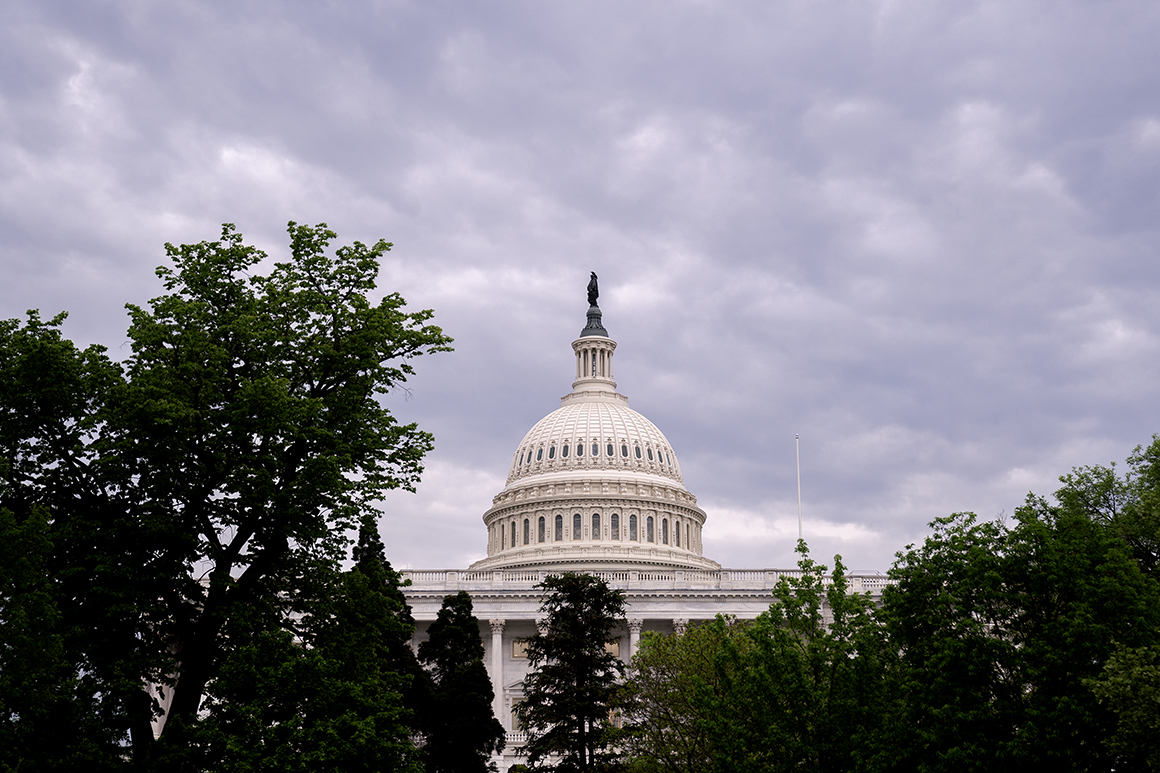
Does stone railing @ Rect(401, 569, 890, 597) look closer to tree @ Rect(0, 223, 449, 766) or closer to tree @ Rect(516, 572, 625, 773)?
tree @ Rect(516, 572, 625, 773)

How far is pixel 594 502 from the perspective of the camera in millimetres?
139250

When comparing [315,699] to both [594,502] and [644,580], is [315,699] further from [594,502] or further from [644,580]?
[594,502]

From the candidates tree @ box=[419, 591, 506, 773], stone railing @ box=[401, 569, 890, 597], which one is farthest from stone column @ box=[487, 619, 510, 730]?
tree @ box=[419, 591, 506, 773]

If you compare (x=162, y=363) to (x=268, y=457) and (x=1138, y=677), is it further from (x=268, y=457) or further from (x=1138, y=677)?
(x=1138, y=677)

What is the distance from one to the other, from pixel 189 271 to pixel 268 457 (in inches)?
274

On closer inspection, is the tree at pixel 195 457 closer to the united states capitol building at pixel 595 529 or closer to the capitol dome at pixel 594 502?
the united states capitol building at pixel 595 529

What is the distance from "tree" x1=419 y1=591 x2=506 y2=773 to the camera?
5922 centimetres

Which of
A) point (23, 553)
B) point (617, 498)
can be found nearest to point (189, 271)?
point (23, 553)

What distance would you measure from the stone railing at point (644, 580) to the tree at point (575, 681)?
50.8 m

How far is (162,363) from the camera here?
3800cm

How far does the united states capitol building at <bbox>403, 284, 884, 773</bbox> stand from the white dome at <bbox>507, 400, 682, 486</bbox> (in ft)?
0.51

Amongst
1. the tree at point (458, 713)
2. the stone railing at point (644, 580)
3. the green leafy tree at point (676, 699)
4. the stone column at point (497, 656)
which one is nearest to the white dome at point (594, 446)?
the stone railing at point (644, 580)

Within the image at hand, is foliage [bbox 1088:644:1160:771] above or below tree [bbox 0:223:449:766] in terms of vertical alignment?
below

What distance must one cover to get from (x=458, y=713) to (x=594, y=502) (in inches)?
3135
